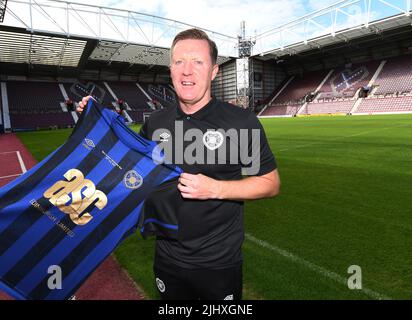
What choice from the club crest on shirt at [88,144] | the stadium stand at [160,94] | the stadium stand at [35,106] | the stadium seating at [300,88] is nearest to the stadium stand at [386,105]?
the stadium seating at [300,88]

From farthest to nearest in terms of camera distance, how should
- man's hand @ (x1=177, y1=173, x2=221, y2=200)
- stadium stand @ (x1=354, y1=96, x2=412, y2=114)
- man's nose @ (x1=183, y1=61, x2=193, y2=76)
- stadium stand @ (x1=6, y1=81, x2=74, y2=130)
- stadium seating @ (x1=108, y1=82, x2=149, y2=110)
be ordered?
stadium seating @ (x1=108, y1=82, x2=149, y2=110), stadium stand @ (x1=6, y1=81, x2=74, y2=130), stadium stand @ (x1=354, y1=96, x2=412, y2=114), man's nose @ (x1=183, y1=61, x2=193, y2=76), man's hand @ (x1=177, y1=173, x2=221, y2=200)

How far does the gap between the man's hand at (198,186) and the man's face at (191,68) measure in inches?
20.3

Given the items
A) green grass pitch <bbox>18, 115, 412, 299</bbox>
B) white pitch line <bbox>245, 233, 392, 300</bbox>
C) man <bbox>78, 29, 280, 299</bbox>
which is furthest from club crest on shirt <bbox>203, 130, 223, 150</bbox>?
white pitch line <bbox>245, 233, 392, 300</bbox>

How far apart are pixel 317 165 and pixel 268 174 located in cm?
806

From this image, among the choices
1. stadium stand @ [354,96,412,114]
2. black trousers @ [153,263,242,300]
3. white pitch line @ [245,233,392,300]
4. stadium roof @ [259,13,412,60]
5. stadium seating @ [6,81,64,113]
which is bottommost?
white pitch line @ [245,233,392,300]

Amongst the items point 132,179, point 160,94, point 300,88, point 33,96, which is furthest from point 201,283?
point 160,94

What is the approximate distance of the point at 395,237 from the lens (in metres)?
4.32

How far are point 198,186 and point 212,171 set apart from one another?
0.27m

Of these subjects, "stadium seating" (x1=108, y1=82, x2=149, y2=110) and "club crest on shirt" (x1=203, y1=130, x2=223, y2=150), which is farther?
"stadium seating" (x1=108, y1=82, x2=149, y2=110)

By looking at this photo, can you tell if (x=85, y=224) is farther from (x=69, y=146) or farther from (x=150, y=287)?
(x=150, y=287)

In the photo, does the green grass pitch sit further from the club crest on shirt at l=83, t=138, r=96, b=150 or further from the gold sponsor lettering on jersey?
the club crest on shirt at l=83, t=138, r=96, b=150

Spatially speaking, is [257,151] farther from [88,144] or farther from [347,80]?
[347,80]

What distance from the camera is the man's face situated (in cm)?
190

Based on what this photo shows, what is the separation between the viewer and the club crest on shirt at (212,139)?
1960 millimetres
